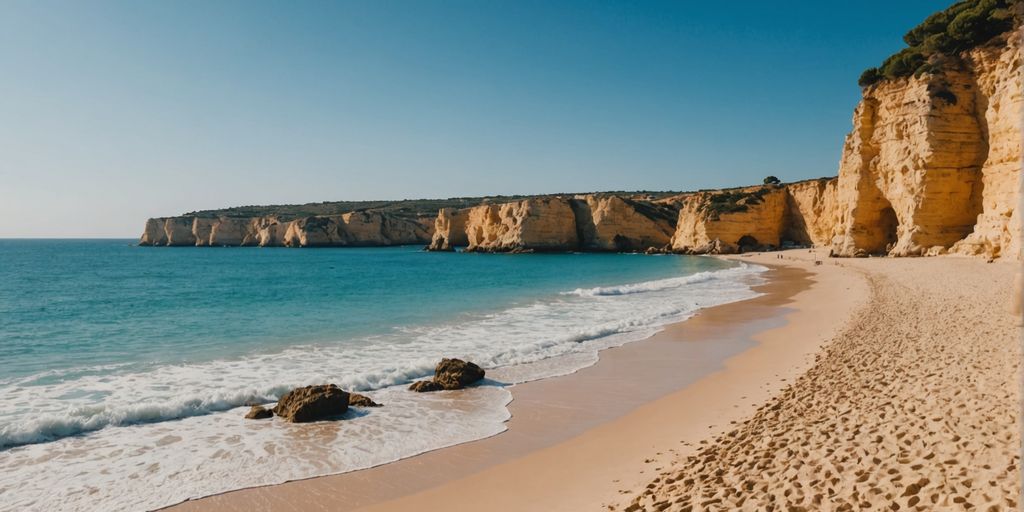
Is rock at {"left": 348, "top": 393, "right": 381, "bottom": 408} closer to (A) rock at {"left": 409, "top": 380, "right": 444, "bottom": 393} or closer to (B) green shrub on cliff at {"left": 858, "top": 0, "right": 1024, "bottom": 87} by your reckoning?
(A) rock at {"left": 409, "top": 380, "right": 444, "bottom": 393}

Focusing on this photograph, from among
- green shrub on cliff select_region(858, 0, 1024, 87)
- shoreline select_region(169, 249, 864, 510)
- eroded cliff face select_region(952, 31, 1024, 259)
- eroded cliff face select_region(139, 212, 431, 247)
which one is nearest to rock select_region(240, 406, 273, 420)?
shoreline select_region(169, 249, 864, 510)

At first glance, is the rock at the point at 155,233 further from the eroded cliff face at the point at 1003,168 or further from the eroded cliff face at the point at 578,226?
the eroded cliff face at the point at 1003,168

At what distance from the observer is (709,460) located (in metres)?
5.75

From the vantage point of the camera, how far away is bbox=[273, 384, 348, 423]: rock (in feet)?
27.6

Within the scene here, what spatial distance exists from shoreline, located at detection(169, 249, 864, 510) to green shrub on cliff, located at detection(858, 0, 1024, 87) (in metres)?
30.1

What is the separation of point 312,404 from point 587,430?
4368 millimetres

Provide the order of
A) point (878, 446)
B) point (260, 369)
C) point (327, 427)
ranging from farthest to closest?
point (260, 369) → point (327, 427) → point (878, 446)

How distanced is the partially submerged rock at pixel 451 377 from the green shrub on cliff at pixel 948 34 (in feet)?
121

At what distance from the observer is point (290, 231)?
109125 millimetres

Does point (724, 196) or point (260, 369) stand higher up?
point (724, 196)

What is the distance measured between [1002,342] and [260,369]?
14.7 meters

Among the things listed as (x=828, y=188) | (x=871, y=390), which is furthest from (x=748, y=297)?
(x=828, y=188)

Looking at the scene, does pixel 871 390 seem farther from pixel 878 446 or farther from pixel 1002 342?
pixel 1002 342

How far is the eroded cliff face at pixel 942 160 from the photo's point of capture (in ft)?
86.9
